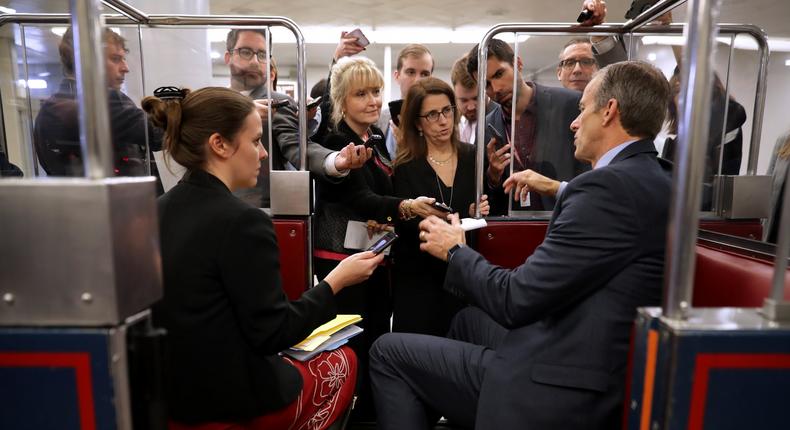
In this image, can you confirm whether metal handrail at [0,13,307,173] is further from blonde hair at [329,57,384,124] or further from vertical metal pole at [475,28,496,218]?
vertical metal pole at [475,28,496,218]

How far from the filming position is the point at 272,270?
1.01 metres

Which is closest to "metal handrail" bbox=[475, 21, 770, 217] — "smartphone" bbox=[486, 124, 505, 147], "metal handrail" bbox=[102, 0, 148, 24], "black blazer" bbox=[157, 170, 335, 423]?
"smartphone" bbox=[486, 124, 505, 147]

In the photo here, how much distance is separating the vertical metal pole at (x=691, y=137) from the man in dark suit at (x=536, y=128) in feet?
3.79

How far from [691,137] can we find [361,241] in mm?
1332

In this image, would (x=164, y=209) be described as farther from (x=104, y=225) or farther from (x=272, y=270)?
(x=104, y=225)

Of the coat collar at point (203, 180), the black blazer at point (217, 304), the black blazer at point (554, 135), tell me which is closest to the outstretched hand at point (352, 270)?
the black blazer at point (217, 304)

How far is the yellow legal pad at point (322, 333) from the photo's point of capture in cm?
129

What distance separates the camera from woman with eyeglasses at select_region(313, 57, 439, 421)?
1.86 meters

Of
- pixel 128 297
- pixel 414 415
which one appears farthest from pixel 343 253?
pixel 128 297

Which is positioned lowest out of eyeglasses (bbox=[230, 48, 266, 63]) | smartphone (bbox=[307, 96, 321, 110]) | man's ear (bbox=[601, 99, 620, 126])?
man's ear (bbox=[601, 99, 620, 126])

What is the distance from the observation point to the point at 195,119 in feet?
3.64

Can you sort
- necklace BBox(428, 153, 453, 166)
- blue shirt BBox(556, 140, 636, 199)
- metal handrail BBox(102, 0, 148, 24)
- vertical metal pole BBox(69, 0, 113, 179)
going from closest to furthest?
vertical metal pole BBox(69, 0, 113, 179) < blue shirt BBox(556, 140, 636, 199) < metal handrail BBox(102, 0, 148, 24) < necklace BBox(428, 153, 453, 166)

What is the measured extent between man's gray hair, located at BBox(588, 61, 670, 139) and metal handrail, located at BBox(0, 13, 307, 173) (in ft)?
3.19

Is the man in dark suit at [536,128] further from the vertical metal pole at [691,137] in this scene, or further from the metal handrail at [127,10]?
the metal handrail at [127,10]
